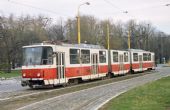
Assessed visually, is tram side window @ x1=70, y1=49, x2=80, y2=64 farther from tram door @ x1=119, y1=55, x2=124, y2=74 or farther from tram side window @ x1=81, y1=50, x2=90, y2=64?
tram door @ x1=119, y1=55, x2=124, y2=74

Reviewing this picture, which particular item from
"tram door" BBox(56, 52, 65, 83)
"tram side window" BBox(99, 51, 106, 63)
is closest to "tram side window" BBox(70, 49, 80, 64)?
"tram door" BBox(56, 52, 65, 83)

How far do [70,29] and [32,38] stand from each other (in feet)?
40.1

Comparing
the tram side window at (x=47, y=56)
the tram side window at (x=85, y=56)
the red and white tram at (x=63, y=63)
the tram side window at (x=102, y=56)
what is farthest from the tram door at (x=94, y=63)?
the tram side window at (x=47, y=56)

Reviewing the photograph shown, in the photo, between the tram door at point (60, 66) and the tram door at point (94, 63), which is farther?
the tram door at point (94, 63)

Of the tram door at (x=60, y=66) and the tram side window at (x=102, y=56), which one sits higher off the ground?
the tram side window at (x=102, y=56)

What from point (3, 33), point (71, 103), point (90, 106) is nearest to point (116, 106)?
point (90, 106)

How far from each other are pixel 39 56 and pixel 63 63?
2.52m

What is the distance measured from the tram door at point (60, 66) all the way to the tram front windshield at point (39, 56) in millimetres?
1027

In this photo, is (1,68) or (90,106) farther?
(1,68)

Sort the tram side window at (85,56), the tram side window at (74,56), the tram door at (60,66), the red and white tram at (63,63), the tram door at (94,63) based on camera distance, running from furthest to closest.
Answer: the tram door at (94,63), the tram side window at (85,56), the tram side window at (74,56), the tram door at (60,66), the red and white tram at (63,63)

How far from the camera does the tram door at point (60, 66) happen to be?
30266mm

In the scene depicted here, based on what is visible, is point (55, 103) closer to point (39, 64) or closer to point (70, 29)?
point (39, 64)

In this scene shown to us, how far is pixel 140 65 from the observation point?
192 feet

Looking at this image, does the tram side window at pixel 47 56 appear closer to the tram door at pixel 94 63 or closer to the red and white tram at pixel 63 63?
the red and white tram at pixel 63 63
